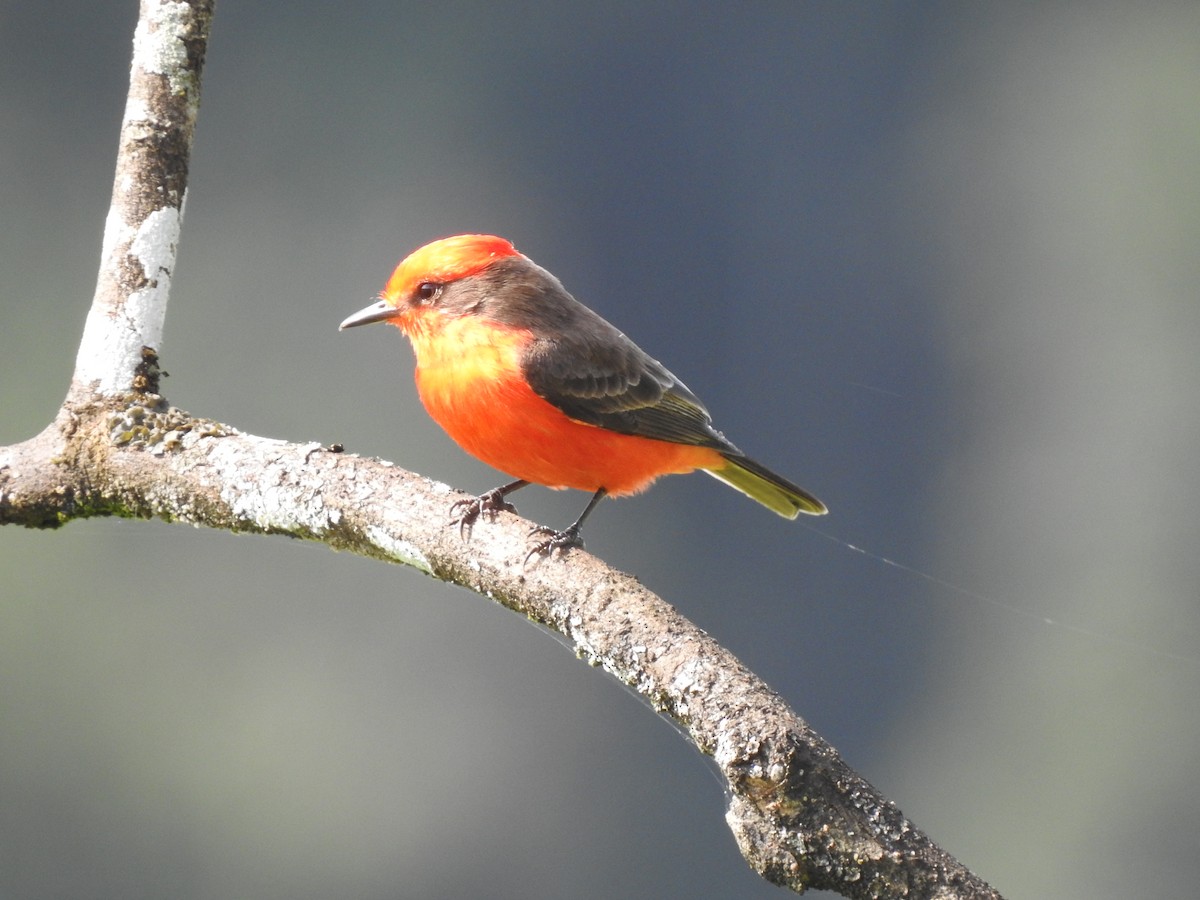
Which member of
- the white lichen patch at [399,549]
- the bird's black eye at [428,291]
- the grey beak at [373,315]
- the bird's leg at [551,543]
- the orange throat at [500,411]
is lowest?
the white lichen patch at [399,549]

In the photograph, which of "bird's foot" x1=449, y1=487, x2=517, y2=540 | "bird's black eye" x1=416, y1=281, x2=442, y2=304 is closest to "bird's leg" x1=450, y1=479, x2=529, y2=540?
"bird's foot" x1=449, y1=487, x2=517, y2=540

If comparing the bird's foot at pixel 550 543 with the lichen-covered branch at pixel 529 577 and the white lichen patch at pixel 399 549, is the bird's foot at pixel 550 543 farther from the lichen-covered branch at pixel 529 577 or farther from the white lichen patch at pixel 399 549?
the white lichen patch at pixel 399 549

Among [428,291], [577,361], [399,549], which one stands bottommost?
[399,549]

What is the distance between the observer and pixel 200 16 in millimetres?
3326

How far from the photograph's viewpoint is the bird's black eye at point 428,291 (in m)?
3.53

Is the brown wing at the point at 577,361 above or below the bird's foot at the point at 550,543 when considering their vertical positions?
above

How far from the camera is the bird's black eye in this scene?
3.53 m

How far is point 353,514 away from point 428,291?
0.87m

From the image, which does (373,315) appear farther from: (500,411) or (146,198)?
(146,198)

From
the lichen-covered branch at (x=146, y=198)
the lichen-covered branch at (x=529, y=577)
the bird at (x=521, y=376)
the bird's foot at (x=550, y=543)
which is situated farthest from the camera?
the bird at (x=521, y=376)

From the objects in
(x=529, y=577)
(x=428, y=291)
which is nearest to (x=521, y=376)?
(x=428, y=291)

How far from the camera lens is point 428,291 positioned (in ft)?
11.6

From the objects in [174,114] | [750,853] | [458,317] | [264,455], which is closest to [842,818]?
[750,853]

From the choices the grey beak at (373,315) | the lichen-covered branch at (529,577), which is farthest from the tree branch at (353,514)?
the grey beak at (373,315)
